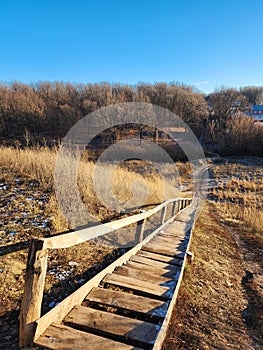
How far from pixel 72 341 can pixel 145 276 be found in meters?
1.70

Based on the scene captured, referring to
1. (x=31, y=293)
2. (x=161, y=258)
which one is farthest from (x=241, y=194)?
(x=31, y=293)

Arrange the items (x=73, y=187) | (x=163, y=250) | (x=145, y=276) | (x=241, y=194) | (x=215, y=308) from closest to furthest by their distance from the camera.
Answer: (x=145, y=276) → (x=215, y=308) → (x=163, y=250) → (x=73, y=187) → (x=241, y=194)

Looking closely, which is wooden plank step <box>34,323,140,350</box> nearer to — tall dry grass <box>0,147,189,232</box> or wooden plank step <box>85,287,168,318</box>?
wooden plank step <box>85,287,168,318</box>

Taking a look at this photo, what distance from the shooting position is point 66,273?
3762 mm

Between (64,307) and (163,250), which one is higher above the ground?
(64,307)

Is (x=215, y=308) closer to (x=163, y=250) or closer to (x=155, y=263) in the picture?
(x=155, y=263)

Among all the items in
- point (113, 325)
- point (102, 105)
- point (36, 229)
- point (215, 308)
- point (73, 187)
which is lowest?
point (215, 308)

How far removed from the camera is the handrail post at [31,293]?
209 cm

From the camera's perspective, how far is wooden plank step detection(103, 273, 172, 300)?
3.19 metres

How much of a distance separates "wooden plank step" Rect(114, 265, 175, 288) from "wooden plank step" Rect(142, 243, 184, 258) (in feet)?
3.48

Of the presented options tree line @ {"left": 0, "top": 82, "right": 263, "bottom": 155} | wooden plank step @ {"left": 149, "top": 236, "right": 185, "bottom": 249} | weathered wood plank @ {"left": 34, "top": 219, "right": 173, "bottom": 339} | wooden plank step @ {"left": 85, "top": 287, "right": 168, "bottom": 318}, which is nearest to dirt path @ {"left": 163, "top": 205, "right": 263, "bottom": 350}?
wooden plank step @ {"left": 85, "top": 287, "right": 168, "bottom": 318}

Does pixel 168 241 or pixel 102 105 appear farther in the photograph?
pixel 102 105

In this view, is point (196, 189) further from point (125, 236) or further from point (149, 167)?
point (125, 236)

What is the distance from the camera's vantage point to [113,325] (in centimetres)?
247
